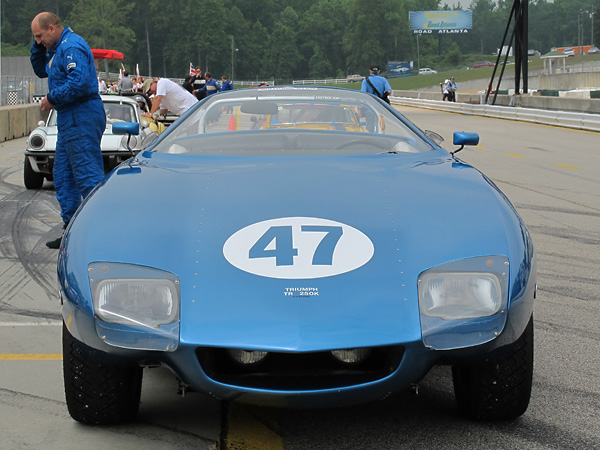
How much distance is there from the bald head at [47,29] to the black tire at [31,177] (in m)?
4.57

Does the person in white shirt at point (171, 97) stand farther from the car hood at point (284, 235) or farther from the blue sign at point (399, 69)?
the blue sign at point (399, 69)

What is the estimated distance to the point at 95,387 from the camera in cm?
Result: 307

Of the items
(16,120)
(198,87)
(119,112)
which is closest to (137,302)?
(119,112)

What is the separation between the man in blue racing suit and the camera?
6.72 metres

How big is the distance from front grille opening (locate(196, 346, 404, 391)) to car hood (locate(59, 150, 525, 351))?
99mm

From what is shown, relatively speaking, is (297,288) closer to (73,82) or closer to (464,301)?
(464,301)

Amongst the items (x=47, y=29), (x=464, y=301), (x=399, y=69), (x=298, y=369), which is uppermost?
(x=399, y=69)

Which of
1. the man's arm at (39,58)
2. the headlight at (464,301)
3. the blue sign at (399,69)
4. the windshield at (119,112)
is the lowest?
the headlight at (464,301)

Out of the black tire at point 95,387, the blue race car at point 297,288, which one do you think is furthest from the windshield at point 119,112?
the black tire at point 95,387

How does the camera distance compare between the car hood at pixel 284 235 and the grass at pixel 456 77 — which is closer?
the car hood at pixel 284 235

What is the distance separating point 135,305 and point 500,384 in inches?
49.5

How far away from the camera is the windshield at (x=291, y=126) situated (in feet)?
13.2

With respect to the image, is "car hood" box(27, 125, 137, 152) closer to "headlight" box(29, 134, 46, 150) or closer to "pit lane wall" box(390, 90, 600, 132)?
"headlight" box(29, 134, 46, 150)

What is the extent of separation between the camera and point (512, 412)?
124 inches
